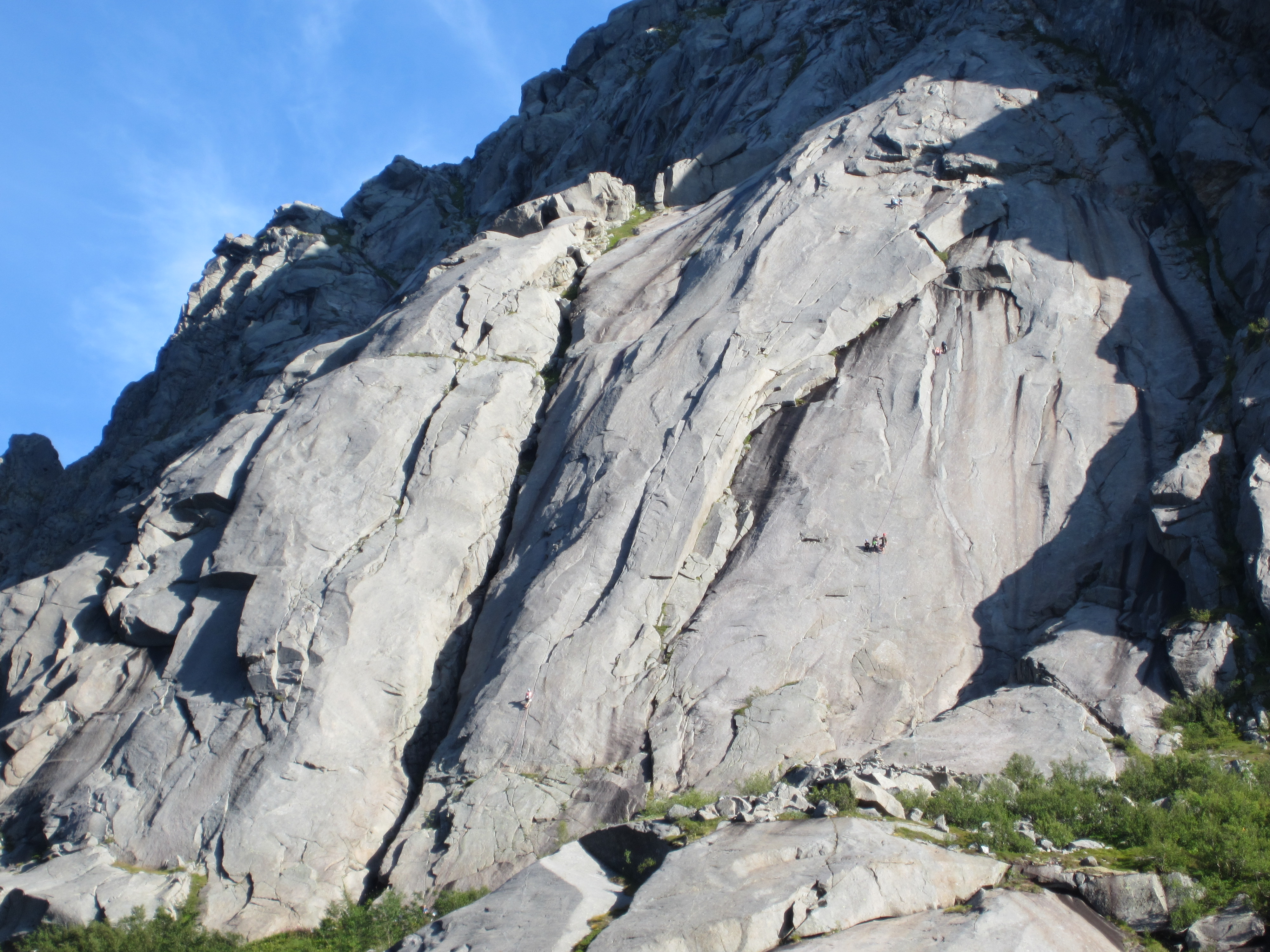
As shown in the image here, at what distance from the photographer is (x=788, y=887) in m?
12.2

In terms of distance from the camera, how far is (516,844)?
16.5 metres

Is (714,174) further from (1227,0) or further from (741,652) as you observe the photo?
(741,652)

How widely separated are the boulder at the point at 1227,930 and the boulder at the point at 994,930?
872 mm

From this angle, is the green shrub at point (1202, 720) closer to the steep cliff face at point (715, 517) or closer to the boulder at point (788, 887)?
the steep cliff face at point (715, 517)

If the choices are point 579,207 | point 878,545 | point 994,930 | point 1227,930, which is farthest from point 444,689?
point 579,207

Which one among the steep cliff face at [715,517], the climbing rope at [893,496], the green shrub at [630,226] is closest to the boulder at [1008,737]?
the steep cliff face at [715,517]

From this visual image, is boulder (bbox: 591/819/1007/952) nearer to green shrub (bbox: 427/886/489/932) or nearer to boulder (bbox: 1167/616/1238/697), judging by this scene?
green shrub (bbox: 427/886/489/932)

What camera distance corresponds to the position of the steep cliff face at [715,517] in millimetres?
17703

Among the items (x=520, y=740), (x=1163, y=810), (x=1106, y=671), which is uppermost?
(x=520, y=740)

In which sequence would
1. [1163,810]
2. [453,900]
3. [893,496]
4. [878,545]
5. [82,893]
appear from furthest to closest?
1. [893,496]
2. [878,545]
3. [82,893]
4. [453,900]
5. [1163,810]

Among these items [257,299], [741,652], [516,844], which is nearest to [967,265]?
[741,652]

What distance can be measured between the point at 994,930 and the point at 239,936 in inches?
514

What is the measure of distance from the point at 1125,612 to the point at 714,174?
25865 mm

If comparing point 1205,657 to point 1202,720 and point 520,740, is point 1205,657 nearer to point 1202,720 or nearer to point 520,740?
point 1202,720
